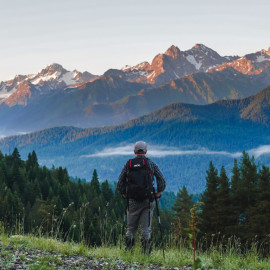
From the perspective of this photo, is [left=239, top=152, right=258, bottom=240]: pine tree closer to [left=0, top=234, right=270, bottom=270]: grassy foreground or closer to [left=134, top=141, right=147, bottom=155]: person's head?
[left=0, top=234, right=270, bottom=270]: grassy foreground

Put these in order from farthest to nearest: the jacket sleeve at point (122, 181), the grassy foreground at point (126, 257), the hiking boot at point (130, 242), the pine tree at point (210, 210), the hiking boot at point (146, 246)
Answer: the pine tree at point (210, 210) < the hiking boot at point (130, 242) < the jacket sleeve at point (122, 181) < the hiking boot at point (146, 246) < the grassy foreground at point (126, 257)

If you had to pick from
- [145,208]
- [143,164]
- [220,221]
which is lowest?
[220,221]

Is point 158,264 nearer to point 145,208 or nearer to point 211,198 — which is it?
point 145,208

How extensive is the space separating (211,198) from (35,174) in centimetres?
7898

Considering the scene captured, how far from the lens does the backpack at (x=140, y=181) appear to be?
11.4m

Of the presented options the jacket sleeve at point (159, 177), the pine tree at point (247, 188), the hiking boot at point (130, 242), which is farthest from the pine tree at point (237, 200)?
the jacket sleeve at point (159, 177)

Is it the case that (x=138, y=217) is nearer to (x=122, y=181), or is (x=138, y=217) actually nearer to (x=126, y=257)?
(x=122, y=181)

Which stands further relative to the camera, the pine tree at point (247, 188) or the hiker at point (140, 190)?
the pine tree at point (247, 188)

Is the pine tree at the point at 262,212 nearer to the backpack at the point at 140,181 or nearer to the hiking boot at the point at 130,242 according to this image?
the hiking boot at the point at 130,242

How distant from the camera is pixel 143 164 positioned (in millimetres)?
11516

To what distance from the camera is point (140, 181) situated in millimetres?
11445

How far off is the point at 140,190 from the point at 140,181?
0.27m

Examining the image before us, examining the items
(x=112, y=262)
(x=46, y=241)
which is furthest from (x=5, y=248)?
(x=112, y=262)

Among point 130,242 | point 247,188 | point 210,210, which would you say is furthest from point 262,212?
point 130,242
